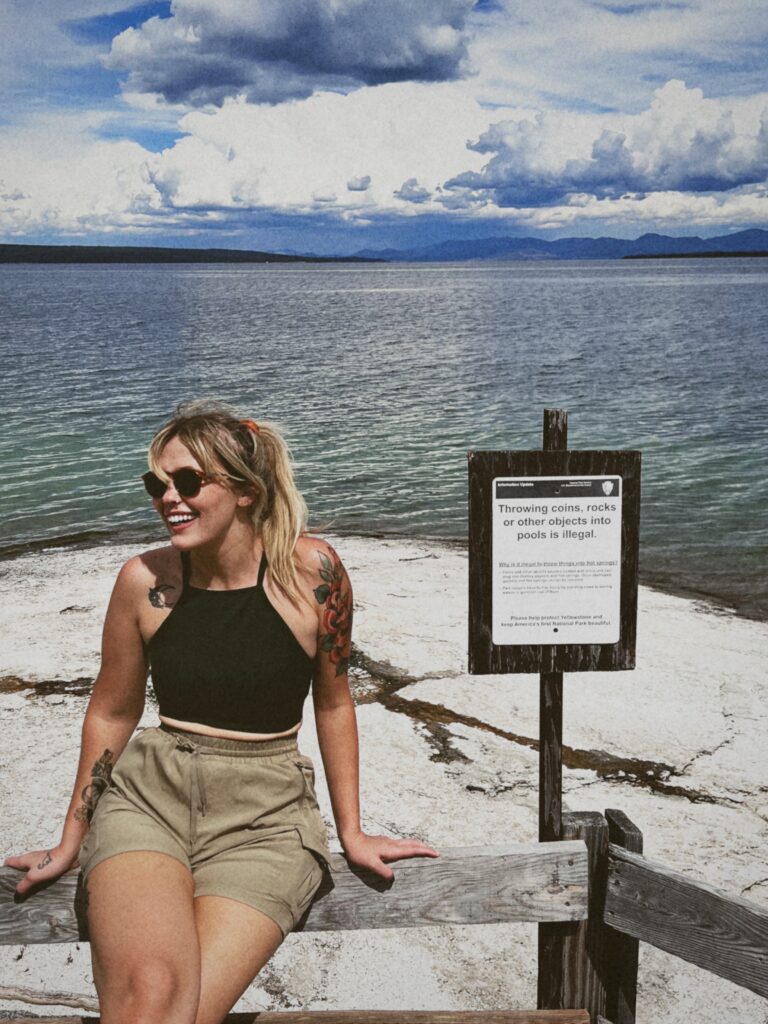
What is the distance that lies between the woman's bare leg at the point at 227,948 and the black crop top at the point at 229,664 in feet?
1.59

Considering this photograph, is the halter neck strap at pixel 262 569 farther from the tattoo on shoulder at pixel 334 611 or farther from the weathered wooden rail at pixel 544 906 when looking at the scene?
the weathered wooden rail at pixel 544 906

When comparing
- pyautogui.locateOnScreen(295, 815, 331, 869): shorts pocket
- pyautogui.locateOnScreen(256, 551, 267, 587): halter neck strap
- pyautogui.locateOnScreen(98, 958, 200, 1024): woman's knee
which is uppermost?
pyautogui.locateOnScreen(256, 551, 267, 587): halter neck strap

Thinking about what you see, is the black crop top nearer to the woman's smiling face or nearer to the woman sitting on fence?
the woman sitting on fence

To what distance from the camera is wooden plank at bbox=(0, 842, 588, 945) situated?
104 inches

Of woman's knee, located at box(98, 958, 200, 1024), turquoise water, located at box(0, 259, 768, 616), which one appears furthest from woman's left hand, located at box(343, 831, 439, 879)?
turquoise water, located at box(0, 259, 768, 616)

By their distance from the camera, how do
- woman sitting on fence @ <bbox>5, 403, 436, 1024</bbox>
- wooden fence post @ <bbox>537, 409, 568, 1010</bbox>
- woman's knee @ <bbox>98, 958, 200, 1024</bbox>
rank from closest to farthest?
1. woman's knee @ <bbox>98, 958, 200, 1024</bbox>
2. woman sitting on fence @ <bbox>5, 403, 436, 1024</bbox>
3. wooden fence post @ <bbox>537, 409, 568, 1010</bbox>

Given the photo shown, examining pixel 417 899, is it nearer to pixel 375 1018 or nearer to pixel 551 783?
pixel 375 1018

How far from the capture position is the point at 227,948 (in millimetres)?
2367

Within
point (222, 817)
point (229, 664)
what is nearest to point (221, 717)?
point (229, 664)

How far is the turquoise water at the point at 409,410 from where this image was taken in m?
14.8

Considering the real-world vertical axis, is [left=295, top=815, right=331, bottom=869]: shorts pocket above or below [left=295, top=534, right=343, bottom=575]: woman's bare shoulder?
below

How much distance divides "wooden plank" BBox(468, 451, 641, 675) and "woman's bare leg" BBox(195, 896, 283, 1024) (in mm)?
A: 962

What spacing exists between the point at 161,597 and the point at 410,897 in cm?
108

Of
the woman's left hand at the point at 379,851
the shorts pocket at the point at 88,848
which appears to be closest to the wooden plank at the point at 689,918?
the woman's left hand at the point at 379,851
